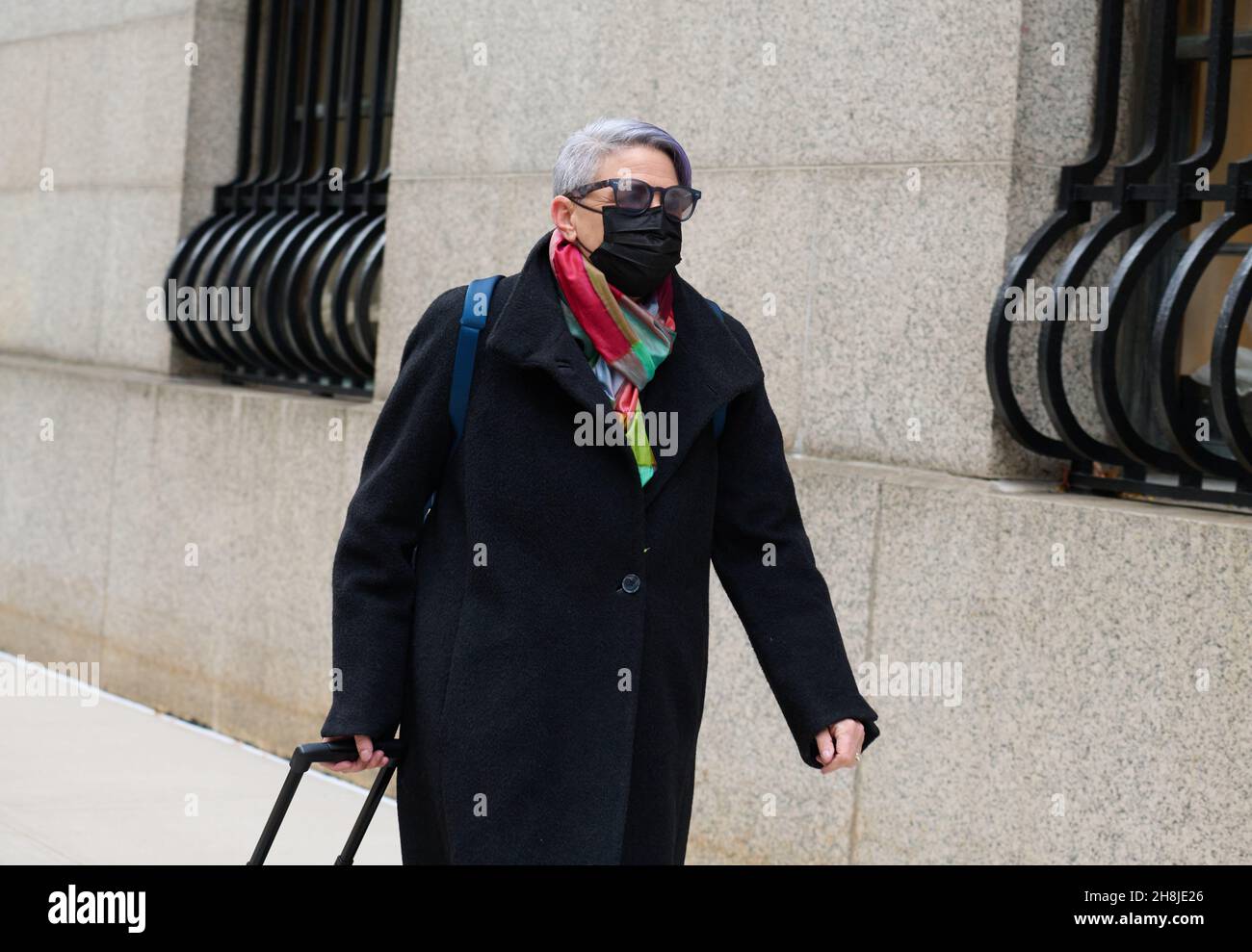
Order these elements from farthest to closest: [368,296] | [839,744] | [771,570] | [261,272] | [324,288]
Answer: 1. [261,272]
2. [324,288]
3. [368,296]
4. [771,570]
5. [839,744]

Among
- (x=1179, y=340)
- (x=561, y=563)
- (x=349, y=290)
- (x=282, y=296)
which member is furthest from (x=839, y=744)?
(x=282, y=296)

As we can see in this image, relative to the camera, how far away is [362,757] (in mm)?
3365

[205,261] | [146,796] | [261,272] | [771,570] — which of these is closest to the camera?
[771,570]

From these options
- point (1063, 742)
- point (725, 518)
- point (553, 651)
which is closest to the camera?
point (553, 651)

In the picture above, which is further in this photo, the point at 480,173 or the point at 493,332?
the point at 480,173

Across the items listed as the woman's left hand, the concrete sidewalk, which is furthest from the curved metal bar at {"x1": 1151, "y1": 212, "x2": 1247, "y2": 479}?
the concrete sidewalk

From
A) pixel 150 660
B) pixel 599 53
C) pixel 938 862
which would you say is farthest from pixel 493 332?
pixel 150 660

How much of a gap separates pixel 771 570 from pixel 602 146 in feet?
2.87

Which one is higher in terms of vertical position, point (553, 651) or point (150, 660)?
point (553, 651)

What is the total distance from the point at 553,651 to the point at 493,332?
0.59m

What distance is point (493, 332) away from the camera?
11.0 ft

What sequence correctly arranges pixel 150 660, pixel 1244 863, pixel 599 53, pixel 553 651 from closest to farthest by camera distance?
pixel 553 651 < pixel 1244 863 < pixel 599 53 < pixel 150 660

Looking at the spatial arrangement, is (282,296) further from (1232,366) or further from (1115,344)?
(1232,366)

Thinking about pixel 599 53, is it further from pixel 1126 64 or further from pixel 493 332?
pixel 493 332
